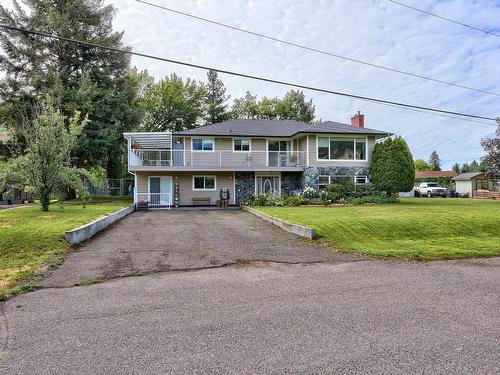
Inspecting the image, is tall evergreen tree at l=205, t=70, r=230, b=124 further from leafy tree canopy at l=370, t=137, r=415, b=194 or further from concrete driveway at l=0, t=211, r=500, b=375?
concrete driveway at l=0, t=211, r=500, b=375

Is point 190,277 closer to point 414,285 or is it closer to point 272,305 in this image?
point 272,305

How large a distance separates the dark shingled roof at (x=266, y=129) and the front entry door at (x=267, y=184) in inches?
122

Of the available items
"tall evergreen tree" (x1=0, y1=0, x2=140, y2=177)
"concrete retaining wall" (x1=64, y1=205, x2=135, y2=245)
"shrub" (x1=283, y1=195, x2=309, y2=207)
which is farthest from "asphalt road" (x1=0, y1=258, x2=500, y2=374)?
"tall evergreen tree" (x1=0, y1=0, x2=140, y2=177)

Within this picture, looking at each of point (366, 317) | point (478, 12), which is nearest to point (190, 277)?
point (366, 317)

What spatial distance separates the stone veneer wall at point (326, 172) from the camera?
988 inches

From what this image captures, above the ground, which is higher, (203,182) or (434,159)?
(434,159)

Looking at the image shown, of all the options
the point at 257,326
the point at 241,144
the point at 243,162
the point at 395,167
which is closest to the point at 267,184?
the point at 243,162

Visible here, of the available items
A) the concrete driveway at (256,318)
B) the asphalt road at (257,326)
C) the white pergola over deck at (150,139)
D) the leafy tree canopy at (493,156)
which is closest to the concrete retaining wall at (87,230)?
the concrete driveway at (256,318)

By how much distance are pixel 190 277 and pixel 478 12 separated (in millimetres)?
13599

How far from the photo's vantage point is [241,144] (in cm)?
2623

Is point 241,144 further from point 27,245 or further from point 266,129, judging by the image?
point 27,245

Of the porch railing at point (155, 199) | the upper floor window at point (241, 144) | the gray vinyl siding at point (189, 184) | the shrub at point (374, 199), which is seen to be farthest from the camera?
the upper floor window at point (241, 144)

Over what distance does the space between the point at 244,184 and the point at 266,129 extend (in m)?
4.80

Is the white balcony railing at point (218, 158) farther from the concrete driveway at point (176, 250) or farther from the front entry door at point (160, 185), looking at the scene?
the concrete driveway at point (176, 250)
